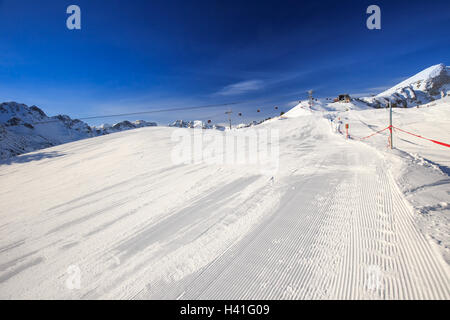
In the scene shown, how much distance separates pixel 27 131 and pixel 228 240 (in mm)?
184661

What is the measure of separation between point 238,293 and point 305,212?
192cm

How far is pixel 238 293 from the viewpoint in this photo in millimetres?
1902

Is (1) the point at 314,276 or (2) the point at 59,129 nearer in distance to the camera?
(1) the point at 314,276

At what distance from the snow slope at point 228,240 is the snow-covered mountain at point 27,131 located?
336 ft

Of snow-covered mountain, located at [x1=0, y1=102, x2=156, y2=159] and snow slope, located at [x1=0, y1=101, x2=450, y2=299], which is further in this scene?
snow-covered mountain, located at [x1=0, y1=102, x2=156, y2=159]

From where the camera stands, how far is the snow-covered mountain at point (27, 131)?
89.2 meters

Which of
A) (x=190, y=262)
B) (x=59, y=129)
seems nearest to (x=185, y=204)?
(x=190, y=262)

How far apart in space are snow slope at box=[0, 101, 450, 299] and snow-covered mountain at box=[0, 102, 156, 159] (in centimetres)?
10229

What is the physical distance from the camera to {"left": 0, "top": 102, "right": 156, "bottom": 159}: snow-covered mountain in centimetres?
8925

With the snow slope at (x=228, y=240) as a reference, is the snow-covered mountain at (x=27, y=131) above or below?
above

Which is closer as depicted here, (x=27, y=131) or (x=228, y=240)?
(x=228, y=240)

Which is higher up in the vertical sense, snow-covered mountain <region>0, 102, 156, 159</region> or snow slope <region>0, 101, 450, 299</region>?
snow-covered mountain <region>0, 102, 156, 159</region>

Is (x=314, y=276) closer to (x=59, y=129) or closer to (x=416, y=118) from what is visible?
(x=416, y=118)

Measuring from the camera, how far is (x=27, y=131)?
12400 cm
